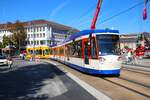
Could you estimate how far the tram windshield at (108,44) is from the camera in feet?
59.3

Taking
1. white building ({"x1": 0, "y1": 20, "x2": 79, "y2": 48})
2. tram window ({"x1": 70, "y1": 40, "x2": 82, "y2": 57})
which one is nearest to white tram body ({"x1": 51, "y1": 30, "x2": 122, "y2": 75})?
tram window ({"x1": 70, "y1": 40, "x2": 82, "y2": 57})

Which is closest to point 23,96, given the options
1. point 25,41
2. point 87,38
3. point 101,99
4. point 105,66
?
point 101,99

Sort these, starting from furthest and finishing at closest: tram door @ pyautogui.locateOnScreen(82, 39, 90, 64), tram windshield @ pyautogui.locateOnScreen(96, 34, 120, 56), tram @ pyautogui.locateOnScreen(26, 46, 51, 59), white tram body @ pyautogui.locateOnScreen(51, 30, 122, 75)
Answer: tram @ pyautogui.locateOnScreen(26, 46, 51, 59) < tram door @ pyautogui.locateOnScreen(82, 39, 90, 64) < tram windshield @ pyautogui.locateOnScreen(96, 34, 120, 56) < white tram body @ pyautogui.locateOnScreen(51, 30, 122, 75)

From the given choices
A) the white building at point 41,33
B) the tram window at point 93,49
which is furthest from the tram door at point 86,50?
the white building at point 41,33

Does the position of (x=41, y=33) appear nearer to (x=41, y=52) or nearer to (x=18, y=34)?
(x=18, y=34)

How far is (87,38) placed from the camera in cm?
1958

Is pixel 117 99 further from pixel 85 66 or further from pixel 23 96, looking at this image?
pixel 85 66

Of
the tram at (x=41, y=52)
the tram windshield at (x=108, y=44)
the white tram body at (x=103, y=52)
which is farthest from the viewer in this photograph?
the tram at (x=41, y=52)

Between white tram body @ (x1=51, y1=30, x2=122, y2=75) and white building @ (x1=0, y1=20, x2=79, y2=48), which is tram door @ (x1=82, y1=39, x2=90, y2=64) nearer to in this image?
white tram body @ (x1=51, y1=30, x2=122, y2=75)

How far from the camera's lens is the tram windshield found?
18.1 metres

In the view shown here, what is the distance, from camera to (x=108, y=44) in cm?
1830

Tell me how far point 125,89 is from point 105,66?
5.16 metres

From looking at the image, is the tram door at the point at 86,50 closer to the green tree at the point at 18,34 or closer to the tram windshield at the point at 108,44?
the tram windshield at the point at 108,44

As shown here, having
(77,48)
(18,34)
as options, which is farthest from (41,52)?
(77,48)
